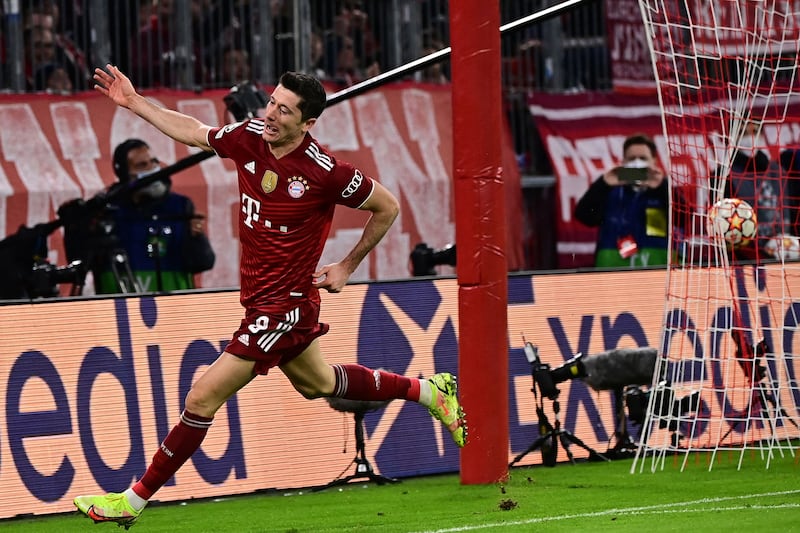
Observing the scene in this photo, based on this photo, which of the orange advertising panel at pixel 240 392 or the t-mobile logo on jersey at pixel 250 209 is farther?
the orange advertising panel at pixel 240 392

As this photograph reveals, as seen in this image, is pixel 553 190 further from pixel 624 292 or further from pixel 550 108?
pixel 624 292

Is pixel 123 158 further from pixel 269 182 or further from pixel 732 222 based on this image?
pixel 269 182

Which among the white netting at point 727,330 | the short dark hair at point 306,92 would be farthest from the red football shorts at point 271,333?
the white netting at point 727,330

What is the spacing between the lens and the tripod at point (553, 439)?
987 cm

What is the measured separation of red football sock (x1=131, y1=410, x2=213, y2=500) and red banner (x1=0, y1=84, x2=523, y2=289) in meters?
6.01

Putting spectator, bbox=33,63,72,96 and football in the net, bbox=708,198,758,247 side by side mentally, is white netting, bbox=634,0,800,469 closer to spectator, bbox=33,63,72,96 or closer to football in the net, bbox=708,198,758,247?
football in the net, bbox=708,198,758,247

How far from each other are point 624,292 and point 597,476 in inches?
72.1

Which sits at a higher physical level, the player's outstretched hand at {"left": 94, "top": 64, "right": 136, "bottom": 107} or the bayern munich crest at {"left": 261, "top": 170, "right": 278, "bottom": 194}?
the player's outstretched hand at {"left": 94, "top": 64, "right": 136, "bottom": 107}

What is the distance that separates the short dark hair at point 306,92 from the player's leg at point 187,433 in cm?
121

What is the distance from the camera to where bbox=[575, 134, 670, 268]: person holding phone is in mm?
13117

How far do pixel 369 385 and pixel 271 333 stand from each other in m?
0.86

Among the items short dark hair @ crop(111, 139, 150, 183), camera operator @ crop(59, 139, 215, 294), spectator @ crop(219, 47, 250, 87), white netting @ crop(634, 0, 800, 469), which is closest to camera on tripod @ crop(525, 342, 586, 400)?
white netting @ crop(634, 0, 800, 469)

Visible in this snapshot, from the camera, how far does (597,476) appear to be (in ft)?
30.5

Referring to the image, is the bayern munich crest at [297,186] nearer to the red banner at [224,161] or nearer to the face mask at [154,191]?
the face mask at [154,191]
